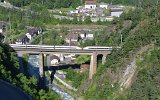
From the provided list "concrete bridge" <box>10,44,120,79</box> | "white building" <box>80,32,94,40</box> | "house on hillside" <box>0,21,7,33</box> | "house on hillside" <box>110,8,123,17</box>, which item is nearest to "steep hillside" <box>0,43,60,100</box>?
"concrete bridge" <box>10,44,120,79</box>

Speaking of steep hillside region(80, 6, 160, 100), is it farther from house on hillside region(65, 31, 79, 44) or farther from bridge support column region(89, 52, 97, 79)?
house on hillside region(65, 31, 79, 44)

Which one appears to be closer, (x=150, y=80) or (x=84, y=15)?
(x=150, y=80)

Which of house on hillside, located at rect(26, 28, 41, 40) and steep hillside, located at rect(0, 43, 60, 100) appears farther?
house on hillside, located at rect(26, 28, 41, 40)

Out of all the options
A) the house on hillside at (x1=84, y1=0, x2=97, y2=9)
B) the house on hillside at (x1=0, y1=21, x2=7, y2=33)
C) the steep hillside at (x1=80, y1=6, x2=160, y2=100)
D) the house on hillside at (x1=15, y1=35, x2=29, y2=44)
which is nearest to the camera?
the steep hillside at (x1=80, y1=6, x2=160, y2=100)

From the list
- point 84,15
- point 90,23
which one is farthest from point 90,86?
point 84,15

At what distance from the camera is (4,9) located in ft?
163

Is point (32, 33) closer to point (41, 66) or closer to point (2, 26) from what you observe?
point (2, 26)

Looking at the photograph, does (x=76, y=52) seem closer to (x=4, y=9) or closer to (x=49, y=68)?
(x=49, y=68)

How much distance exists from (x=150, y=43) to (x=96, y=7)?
101 ft

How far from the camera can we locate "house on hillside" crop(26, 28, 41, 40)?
40406 mm

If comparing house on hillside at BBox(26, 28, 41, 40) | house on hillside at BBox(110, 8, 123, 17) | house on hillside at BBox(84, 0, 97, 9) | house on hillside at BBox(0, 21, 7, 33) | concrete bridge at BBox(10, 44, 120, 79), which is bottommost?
concrete bridge at BBox(10, 44, 120, 79)

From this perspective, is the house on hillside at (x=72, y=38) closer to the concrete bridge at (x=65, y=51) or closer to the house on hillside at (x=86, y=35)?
the house on hillside at (x=86, y=35)

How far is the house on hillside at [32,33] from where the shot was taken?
133 feet

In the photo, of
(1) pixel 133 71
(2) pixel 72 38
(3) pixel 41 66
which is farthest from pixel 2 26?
(1) pixel 133 71
